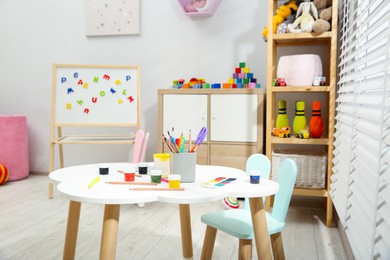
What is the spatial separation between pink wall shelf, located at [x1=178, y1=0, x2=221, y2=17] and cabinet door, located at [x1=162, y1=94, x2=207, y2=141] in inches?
28.5

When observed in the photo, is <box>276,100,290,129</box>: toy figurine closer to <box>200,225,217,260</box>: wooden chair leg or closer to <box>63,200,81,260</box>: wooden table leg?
<box>200,225,217,260</box>: wooden chair leg

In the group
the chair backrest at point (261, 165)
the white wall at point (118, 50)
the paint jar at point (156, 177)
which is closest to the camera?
the paint jar at point (156, 177)

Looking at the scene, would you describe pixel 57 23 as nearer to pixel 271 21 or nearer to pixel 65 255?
pixel 271 21

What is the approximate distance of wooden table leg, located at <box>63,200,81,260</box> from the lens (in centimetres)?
149

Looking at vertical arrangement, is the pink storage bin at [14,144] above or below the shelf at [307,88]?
below

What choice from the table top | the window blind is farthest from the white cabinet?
the table top

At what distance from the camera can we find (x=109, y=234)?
117 centimetres

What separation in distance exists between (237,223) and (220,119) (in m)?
1.54

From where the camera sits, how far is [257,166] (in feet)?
5.31

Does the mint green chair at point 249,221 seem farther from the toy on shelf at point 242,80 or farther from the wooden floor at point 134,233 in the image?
the toy on shelf at point 242,80

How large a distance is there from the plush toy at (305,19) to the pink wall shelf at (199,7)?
2.76ft

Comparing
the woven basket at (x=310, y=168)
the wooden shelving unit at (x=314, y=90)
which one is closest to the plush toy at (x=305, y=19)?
the wooden shelving unit at (x=314, y=90)

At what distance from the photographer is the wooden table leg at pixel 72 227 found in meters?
1.49

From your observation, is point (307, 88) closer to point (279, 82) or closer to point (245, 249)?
point (279, 82)
